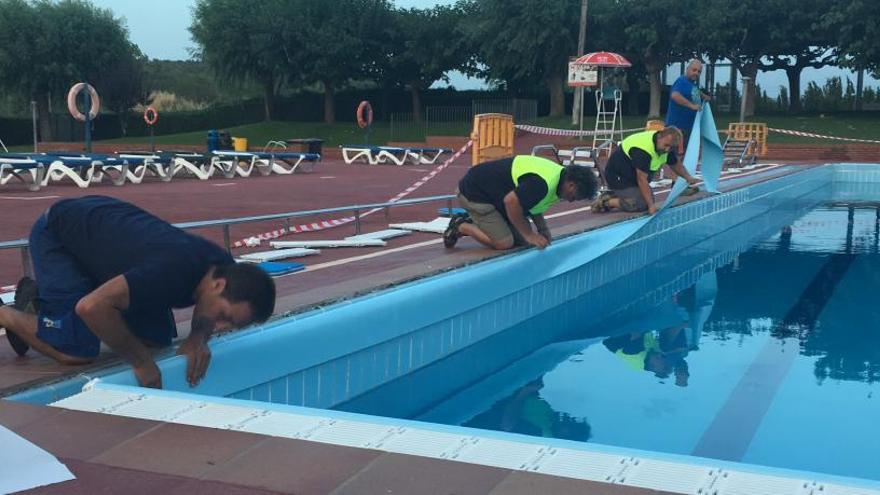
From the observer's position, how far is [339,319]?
5.12 m

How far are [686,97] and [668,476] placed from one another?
959 centimetres

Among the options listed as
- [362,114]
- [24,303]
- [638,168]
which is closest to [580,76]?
[362,114]

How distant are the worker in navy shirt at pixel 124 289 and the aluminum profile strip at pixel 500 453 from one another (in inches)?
36.7

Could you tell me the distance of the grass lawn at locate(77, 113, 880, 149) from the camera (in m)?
32.7

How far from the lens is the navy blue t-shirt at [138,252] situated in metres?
3.28

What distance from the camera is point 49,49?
141ft

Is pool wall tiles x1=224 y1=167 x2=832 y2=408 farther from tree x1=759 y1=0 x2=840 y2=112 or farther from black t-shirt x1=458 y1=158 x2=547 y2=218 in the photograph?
tree x1=759 y1=0 x2=840 y2=112

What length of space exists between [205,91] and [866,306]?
5669cm

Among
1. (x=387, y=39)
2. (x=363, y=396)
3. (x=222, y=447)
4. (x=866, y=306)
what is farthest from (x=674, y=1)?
(x=222, y=447)

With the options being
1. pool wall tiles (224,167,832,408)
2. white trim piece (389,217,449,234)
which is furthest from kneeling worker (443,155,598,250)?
white trim piece (389,217,449,234)

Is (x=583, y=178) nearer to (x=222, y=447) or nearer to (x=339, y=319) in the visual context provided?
(x=339, y=319)

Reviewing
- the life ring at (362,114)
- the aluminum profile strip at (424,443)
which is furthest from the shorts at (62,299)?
the life ring at (362,114)

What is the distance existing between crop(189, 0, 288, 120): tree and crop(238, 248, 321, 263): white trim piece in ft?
125

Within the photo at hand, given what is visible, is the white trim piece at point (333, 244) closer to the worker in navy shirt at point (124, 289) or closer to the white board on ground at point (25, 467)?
the worker in navy shirt at point (124, 289)
